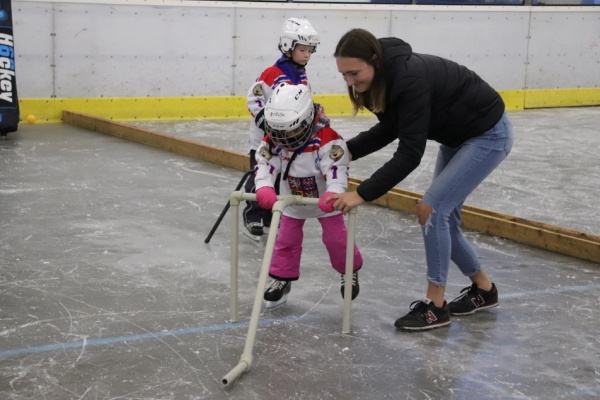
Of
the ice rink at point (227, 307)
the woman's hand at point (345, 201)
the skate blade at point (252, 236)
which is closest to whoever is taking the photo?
the ice rink at point (227, 307)

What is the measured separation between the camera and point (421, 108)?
4.04m

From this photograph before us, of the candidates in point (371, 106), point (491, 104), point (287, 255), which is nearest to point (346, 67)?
point (371, 106)

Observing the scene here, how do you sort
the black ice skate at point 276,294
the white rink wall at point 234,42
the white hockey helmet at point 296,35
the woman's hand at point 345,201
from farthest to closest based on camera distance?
the white rink wall at point 234,42
the white hockey helmet at point 296,35
the black ice skate at point 276,294
the woman's hand at point 345,201

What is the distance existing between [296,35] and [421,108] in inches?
75.5

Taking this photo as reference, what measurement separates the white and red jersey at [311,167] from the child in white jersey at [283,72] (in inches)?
44.9

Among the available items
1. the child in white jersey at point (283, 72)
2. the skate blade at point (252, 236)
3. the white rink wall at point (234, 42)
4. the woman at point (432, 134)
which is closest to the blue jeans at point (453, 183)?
the woman at point (432, 134)

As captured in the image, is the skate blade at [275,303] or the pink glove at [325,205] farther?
the skate blade at [275,303]

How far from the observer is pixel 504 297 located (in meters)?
5.02

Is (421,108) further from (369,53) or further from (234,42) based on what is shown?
(234,42)

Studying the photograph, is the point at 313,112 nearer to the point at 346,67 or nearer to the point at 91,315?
the point at 346,67

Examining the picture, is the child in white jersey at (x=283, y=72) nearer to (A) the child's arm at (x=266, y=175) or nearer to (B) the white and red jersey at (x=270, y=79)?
(B) the white and red jersey at (x=270, y=79)

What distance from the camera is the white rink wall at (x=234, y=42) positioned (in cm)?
1166

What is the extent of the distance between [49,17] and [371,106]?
325 inches

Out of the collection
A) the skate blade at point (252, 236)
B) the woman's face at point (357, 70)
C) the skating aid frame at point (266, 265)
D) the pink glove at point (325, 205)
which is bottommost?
the skate blade at point (252, 236)
